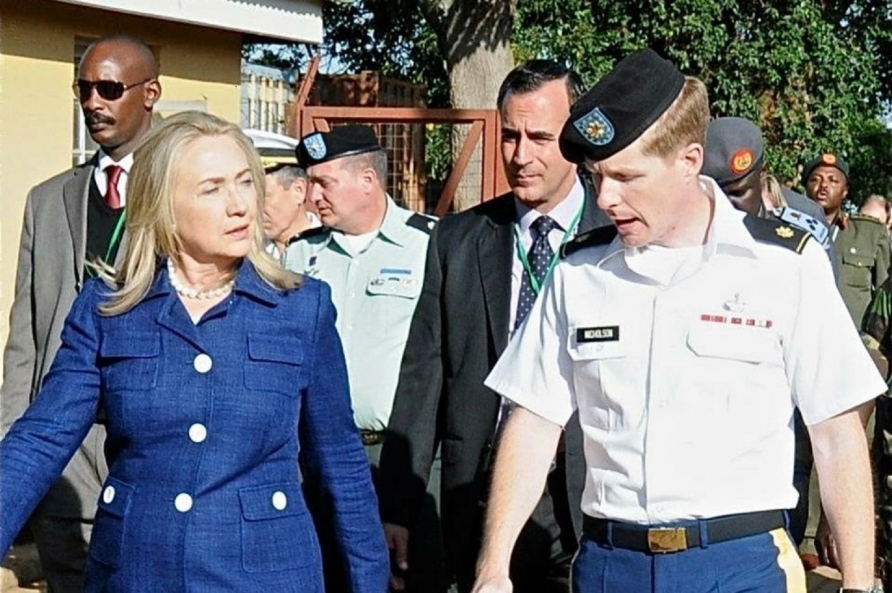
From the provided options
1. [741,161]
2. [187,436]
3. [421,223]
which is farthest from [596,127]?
[421,223]

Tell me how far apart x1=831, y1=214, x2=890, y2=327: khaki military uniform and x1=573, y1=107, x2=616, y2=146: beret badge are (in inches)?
314

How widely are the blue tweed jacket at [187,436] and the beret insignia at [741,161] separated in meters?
2.20

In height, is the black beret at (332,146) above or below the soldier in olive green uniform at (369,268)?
above

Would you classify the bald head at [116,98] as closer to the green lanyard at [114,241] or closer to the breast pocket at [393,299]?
the green lanyard at [114,241]

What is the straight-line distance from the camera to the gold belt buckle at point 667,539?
3229 millimetres

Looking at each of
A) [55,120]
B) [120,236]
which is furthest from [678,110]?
[55,120]

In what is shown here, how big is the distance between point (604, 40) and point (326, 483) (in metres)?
17.6

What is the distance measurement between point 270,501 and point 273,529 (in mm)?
63

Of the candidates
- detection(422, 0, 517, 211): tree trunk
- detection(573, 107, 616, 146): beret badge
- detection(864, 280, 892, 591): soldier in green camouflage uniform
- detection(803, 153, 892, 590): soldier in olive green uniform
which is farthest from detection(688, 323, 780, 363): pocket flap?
detection(422, 0, 517, 211): tree trunk

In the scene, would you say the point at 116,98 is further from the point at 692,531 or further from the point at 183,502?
the point at 692,531

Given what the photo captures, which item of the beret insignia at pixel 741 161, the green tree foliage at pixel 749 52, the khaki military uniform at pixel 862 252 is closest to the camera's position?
the beret insignia at pixel 741 161

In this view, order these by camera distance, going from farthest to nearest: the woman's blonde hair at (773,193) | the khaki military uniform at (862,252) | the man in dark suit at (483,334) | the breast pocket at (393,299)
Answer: the khaki military uniform at (862,252), the woman's blonde hair at (773,193), the breast pocket at (393,299), the man in dark suit at (483,334)

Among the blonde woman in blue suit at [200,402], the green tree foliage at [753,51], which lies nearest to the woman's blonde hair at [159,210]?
the blonde woman in blue suit at [200,402]

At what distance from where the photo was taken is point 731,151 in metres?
5.28
